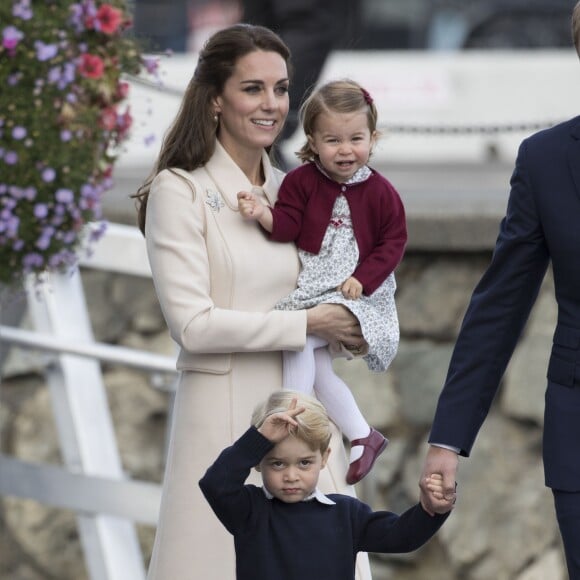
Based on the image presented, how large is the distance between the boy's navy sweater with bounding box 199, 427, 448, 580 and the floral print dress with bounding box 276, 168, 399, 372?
1.43ft

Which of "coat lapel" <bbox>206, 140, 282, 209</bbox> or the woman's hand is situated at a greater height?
"coat lapel" <bbox>206, 140, 282, 209</bbox>

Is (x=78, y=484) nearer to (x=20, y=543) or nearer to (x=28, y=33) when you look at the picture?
(x=20, y=543)

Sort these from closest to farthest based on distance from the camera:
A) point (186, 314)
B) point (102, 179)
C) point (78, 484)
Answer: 1. point (186, 314)
2. point (102, 179)
3. point (78, 484)

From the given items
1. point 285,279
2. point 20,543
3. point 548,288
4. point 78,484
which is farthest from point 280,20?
point 285,279

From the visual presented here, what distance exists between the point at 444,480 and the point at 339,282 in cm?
48

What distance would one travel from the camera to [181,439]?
334 cm

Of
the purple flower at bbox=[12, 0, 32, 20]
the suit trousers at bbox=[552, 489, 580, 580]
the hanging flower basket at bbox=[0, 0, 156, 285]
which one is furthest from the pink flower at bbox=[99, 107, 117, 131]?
the suit trousers at bbox=[552, 489, 580, 580]

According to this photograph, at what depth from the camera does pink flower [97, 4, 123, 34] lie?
3572 mm

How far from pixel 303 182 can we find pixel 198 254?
24cm

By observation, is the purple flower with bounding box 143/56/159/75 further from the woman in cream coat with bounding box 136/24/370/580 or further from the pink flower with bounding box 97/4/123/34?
the woman in cream coat with bounding box 136/24/370/580

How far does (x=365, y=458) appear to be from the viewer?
3.30m

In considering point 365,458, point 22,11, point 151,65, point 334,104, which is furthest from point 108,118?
point 365,458

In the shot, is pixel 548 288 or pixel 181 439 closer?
pixel 181 439

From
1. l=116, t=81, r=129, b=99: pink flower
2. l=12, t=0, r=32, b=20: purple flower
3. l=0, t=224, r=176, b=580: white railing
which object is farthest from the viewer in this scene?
l=0, t=224, r=176, b=580: white railing
